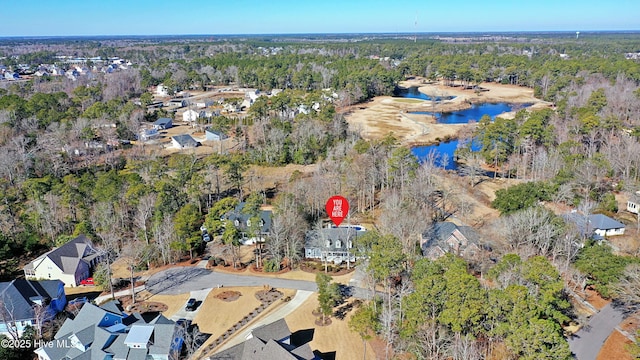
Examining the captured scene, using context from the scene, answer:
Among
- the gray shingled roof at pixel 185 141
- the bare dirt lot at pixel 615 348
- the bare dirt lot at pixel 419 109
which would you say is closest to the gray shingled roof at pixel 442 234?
the bare dirt lot at pixel 615 348

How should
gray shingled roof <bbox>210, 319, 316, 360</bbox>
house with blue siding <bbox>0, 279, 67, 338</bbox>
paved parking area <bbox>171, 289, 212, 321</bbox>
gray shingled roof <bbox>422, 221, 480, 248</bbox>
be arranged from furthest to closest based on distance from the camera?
gray shingled roof <bbox>422, 221, 480, 248</bbox> < paved parking area <bbox>171, 289, 212, 321</bbox> < house with blue siding <bbox>0, 279, 67, 338</bbox> < gray shingled roof <bbox>210, 319, 316, 360</bbox>

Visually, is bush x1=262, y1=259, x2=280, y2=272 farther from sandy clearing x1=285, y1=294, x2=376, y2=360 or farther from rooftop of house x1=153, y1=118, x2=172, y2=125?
rooftop of house x1=153, y1=118, x2=172, y2=125

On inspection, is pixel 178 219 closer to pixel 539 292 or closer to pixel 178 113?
pixel 539 292

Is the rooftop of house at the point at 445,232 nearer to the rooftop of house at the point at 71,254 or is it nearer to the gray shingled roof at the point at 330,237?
the gray shingled roof at the point at 330,237

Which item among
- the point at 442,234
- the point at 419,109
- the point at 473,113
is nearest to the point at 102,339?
the point at 442,234

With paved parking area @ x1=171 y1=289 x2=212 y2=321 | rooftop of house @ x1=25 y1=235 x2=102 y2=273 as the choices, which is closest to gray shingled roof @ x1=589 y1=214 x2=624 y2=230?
paved parking area @ x1=171 y1=289 x2=212 y2=321

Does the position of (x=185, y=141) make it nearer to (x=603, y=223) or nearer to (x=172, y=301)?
(x=172, y=301)
